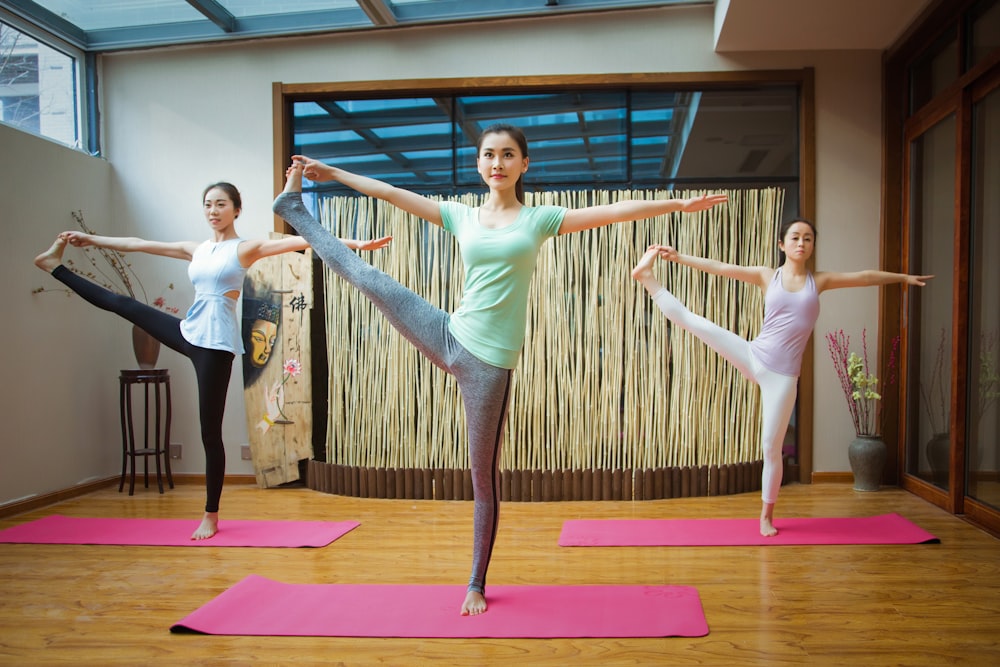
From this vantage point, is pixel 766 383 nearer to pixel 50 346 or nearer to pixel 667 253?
pixel 667 253

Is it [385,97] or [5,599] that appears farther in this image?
[385,97]

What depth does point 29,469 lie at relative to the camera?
425 cm

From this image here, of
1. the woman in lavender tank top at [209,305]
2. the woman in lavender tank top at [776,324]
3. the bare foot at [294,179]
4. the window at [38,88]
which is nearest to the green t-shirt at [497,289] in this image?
the bare foot at [294,179]

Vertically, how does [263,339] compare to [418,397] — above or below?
above

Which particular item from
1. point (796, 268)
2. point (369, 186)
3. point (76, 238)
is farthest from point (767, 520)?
point (76, 238)

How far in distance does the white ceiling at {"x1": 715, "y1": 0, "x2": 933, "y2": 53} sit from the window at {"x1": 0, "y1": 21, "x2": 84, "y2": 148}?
394 centimetres

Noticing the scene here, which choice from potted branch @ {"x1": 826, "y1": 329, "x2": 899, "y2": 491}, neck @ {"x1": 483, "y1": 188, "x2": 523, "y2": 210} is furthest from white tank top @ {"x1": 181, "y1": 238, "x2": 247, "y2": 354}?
potted branch @ {"x1": 826, "y1": 329, "x2": 899, "y2": 491}

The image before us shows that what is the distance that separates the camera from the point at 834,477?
185 inches

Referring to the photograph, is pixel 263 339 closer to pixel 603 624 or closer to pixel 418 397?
pixel 418 397

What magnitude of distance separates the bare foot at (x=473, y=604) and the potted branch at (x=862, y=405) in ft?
9.39

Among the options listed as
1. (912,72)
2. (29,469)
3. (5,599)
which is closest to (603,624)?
(5,599)

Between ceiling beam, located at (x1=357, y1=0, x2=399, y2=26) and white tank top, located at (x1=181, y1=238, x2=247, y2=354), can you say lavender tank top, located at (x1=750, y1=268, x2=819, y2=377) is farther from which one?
ceiling beam, located at (x1=357, y1=0, x2=399, y2=26)

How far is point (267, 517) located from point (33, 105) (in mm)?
2790

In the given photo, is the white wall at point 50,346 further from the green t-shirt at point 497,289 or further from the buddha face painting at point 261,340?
the green t-shirt at point 497,289
